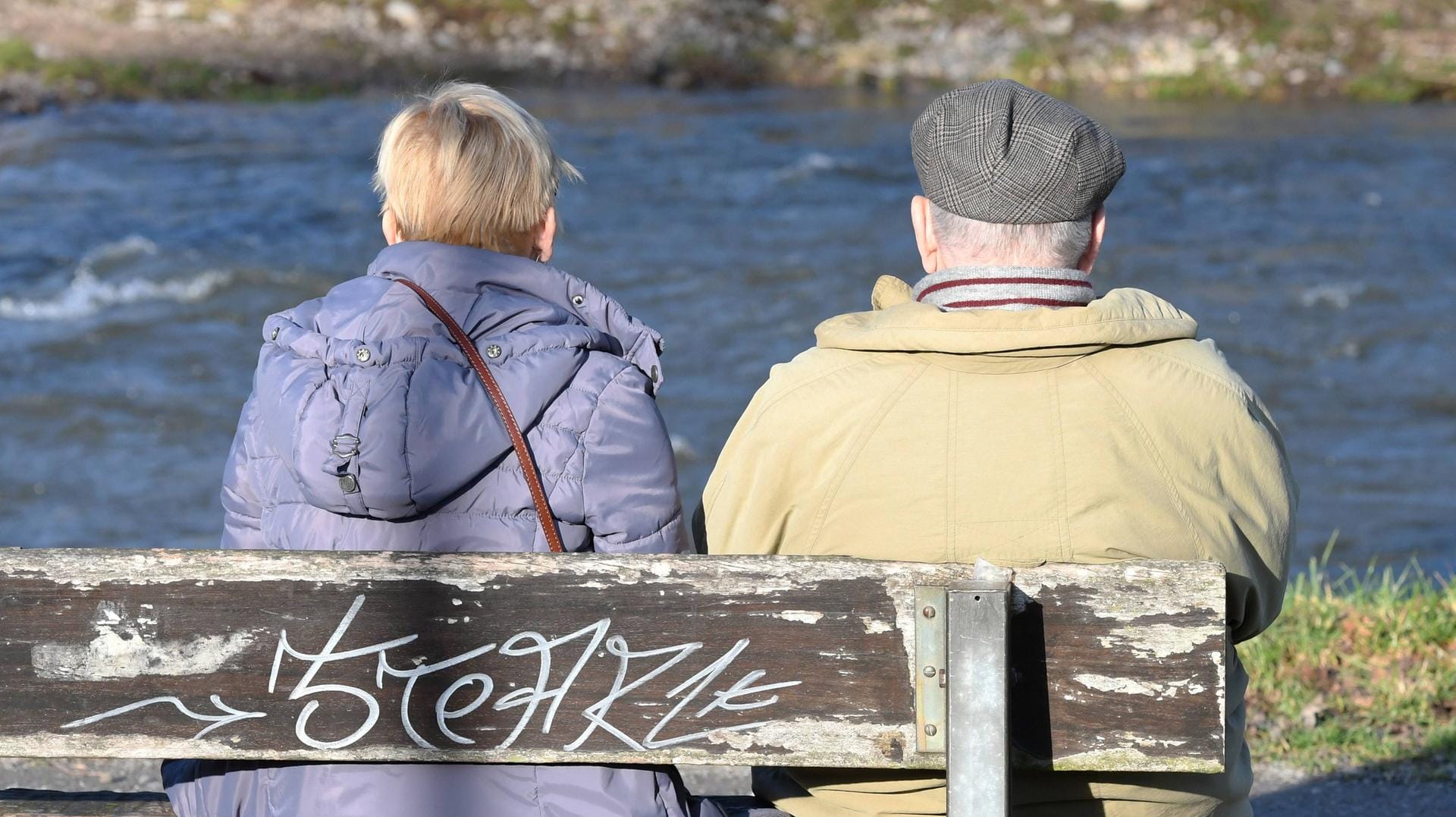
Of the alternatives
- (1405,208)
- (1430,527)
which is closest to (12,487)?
(1430,527)

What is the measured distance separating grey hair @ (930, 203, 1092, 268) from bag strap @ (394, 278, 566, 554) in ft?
2.10

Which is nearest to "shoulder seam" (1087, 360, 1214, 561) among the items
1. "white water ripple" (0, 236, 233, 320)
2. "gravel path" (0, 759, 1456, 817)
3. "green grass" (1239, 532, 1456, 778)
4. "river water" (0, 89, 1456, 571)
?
"gravel path" (0, 759, 1456, 817)

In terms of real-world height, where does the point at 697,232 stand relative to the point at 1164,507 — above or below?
below

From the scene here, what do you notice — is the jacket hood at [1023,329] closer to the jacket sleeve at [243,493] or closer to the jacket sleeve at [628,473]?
the jacket sleeve at [628,473]

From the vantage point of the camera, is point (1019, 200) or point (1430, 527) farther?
point (1430, 527)

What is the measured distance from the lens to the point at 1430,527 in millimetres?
7223

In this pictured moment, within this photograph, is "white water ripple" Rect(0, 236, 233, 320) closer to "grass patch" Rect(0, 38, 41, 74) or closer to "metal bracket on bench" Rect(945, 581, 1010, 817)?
"grass patch" Rect(0, 38, 41, 74)

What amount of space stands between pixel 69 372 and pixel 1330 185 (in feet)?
32.6

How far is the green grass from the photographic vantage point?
3723 millimetres

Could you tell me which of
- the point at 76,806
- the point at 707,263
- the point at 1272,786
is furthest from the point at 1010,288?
the point at 707,263

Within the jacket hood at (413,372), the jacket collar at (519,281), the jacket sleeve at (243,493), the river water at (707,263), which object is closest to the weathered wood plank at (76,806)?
the jacket sleeve at (243,493)

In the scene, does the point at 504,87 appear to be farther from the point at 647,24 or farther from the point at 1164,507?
the point at 1164,507

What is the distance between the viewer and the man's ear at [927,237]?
7.38 ft

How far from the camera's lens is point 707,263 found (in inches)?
453
